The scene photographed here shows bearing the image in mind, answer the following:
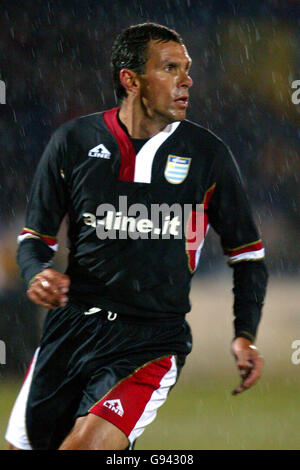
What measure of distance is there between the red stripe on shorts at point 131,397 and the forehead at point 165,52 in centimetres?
123

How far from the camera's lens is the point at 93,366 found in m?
3.17

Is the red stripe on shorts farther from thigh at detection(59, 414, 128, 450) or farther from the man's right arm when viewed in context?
the man's right arm

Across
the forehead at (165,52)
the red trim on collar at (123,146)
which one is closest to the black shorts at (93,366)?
the red trim on collar at (123,146)

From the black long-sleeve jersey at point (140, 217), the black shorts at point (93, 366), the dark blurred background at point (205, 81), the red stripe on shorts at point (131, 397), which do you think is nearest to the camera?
the red stripe on shorts at point (131, 397)

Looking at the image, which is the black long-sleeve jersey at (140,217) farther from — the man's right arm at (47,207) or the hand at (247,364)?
the hand at (247,364)

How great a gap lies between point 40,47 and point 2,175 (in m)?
2.19

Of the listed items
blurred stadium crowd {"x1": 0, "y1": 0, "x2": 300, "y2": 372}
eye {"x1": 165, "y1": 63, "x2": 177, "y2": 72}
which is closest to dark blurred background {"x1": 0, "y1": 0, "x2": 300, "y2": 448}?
blurred stadium crowd {"x1": 0, "y1": 0, "x2": 300, "y2": 372}

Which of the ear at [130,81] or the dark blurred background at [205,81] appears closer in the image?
the ear at [130,81]

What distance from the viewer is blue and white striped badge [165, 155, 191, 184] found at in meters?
3.35

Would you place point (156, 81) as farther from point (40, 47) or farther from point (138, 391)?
point (40, 47)

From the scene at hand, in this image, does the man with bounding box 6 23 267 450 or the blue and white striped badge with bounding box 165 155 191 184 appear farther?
the blue and white striped badge with bounding box 165 155 191 184

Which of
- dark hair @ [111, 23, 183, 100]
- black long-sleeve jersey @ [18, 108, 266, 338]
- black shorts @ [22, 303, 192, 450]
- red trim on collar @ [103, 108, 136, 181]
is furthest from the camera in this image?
dark hair @ [111, 23, 183, 100]

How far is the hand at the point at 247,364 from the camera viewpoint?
10.1ft

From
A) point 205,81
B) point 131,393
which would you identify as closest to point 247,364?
point 131,393
